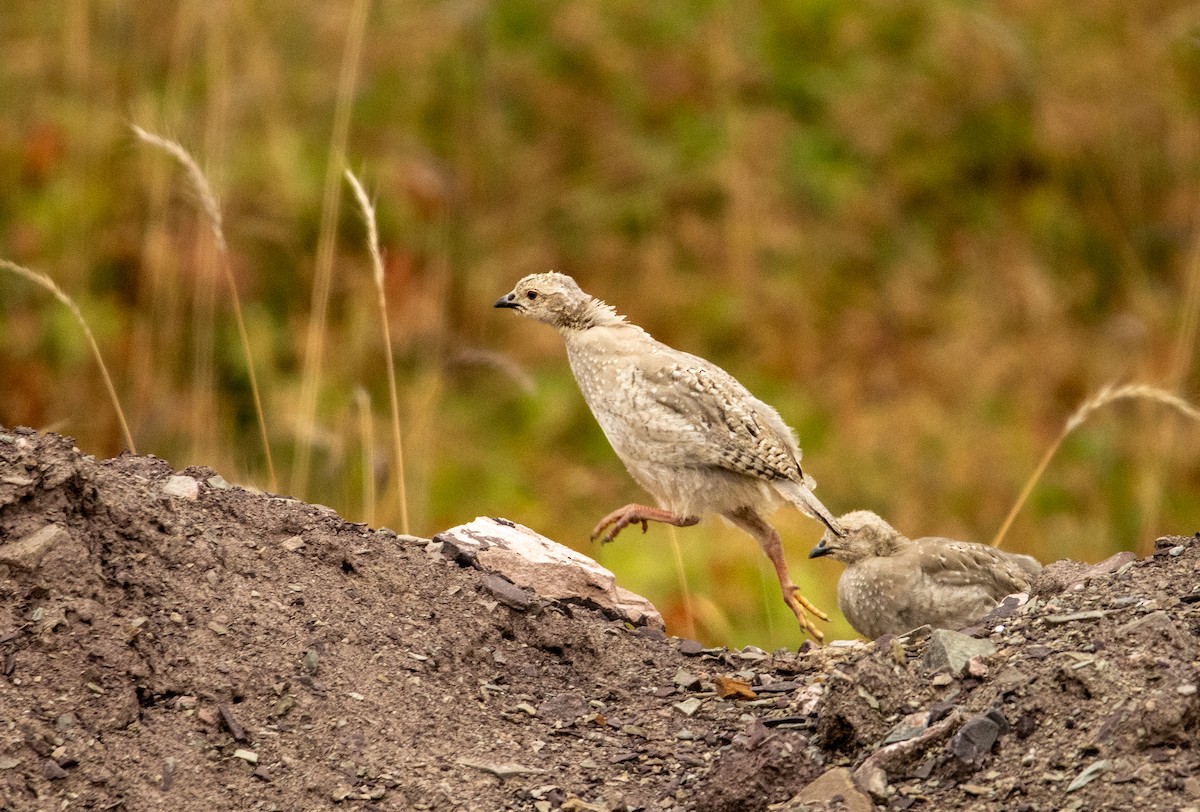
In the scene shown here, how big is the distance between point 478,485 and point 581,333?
9.56 ft

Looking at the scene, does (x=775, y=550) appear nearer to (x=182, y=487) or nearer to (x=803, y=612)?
(x=803, y=612)

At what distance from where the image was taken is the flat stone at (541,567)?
17.5 ft

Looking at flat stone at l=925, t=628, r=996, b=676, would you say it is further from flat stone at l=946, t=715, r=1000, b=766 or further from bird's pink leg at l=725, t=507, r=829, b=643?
bird's pink leg at l=725, t=507, r=829, b=643

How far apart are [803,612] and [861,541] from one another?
1.44 ft

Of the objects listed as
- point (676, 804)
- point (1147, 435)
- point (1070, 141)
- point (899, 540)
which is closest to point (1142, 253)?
point (1070, 141)

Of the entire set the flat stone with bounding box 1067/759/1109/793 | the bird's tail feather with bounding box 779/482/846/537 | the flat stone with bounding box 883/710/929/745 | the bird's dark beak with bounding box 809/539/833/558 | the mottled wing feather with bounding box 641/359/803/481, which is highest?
the mottled wing feather with bounding box 641/359/803/481

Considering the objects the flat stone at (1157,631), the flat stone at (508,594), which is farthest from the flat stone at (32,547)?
the flat stone at (1157,631)

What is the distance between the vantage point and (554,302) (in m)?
6.38

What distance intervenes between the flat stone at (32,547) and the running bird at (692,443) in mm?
2024

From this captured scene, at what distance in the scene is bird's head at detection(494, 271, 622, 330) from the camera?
6383 mm

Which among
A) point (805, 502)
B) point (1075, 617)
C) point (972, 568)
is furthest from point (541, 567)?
point (1075, 617)

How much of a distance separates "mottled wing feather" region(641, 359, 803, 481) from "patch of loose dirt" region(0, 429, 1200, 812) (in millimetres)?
934

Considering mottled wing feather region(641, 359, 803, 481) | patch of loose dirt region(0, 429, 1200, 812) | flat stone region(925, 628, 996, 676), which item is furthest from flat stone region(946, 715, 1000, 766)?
mottled wing feather region(641, 359, 803, 481)

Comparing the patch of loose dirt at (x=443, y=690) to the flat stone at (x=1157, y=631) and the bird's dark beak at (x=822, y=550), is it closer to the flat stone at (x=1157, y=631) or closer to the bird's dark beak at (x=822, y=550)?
Result: the flat stone at (x=1157, y=631)
